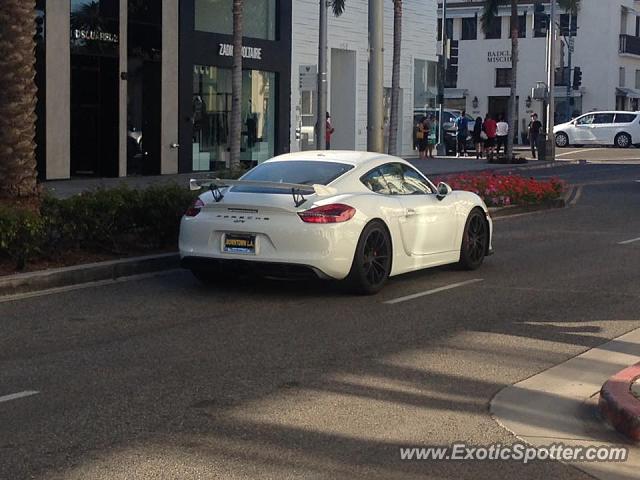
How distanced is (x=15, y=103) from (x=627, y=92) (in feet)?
218

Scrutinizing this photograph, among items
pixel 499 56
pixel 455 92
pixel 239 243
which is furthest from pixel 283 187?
pixel 455 92

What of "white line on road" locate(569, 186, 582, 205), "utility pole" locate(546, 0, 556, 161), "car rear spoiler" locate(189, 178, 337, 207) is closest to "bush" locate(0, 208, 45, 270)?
"car rear spoiler" locate(189, 178, 337, 207)

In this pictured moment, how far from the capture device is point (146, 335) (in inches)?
379

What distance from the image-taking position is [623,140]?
5950cm

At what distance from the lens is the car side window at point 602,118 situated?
59375 millimetres

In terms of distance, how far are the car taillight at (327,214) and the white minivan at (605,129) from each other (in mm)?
49707

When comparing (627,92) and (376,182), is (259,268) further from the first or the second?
(627,92)

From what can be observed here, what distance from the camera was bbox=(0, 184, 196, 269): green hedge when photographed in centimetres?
1205

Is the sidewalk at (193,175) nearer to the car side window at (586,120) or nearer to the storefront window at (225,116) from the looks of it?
the storefront window at (225,116)

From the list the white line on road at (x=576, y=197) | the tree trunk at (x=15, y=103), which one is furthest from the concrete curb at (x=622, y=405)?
the white line on road at (x=576, y=197)

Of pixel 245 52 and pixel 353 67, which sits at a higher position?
pixel 353 67

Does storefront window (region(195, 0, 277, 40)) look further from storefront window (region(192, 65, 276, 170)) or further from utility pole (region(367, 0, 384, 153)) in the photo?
utility pole (region(367, 0, 384, 153))

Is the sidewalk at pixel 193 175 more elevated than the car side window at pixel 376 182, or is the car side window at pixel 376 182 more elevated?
the car side window at pixel 376 182

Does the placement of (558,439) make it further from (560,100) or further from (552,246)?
(560,100)
